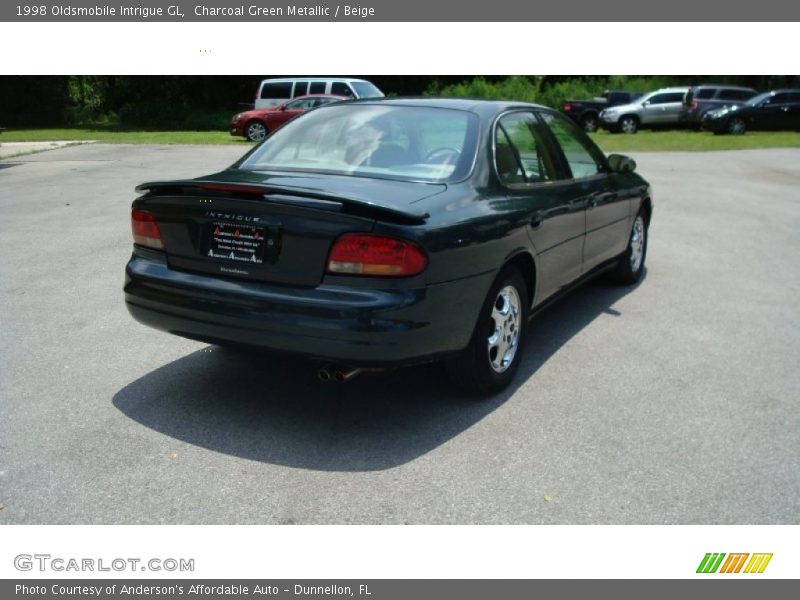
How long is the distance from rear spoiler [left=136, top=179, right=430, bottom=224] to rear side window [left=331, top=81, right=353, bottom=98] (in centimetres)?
2151

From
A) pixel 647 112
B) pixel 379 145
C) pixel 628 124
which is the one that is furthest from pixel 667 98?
pixel 379 145

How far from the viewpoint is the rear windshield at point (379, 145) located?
13.9 feet

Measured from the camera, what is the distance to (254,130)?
2381cm

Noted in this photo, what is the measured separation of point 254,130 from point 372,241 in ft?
70.1

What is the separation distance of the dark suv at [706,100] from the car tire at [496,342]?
27408 millimetres

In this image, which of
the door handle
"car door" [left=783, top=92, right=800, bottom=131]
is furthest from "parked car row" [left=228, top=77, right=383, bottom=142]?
the door handle

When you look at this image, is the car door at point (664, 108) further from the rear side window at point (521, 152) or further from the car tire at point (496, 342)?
the car tire at point (496, 342)

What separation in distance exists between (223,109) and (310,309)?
112 feet

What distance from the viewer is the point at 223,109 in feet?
117

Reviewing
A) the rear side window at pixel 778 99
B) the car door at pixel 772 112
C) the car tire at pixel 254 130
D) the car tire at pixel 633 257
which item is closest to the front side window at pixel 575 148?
the car tire at pixel 633 257

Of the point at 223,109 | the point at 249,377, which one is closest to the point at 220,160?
the point at 249,377

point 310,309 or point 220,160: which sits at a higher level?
point 310,309

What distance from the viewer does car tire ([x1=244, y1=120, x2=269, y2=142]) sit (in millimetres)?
23625

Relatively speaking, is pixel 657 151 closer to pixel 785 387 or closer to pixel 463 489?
pixel 785 387
